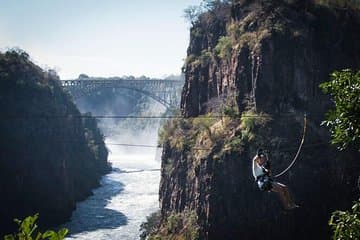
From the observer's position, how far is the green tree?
7535 mm

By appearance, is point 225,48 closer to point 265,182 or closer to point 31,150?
point 265,182

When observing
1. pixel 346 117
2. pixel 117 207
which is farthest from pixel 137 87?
pixel 346 117

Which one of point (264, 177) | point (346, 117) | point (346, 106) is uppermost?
point (346, 106)

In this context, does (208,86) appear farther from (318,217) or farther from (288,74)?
(318,217)

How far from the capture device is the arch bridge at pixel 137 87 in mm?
97731

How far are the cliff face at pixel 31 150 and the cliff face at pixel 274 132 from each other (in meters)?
19.8

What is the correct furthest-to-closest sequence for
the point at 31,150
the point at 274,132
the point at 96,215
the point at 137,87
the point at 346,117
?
1. the point at 137,87
2. the point at 31,150
3. the point at 96,215
4. the point at 274,132
5. the point at 346,117

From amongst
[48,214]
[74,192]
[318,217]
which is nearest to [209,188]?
[318,217]

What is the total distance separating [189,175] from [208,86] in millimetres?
8034

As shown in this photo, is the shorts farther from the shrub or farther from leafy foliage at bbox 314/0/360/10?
leafy foliage at bbox 314/0/360/10

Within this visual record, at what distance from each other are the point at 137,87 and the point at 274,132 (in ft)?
255

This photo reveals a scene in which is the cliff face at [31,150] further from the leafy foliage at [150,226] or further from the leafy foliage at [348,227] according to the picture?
the leafy foliage at [348,227]

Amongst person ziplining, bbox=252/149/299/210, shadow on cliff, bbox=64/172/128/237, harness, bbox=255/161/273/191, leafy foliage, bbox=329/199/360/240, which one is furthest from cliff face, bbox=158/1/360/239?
leafy foliage, bbox=329/199/360/240

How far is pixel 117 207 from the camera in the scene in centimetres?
5884
